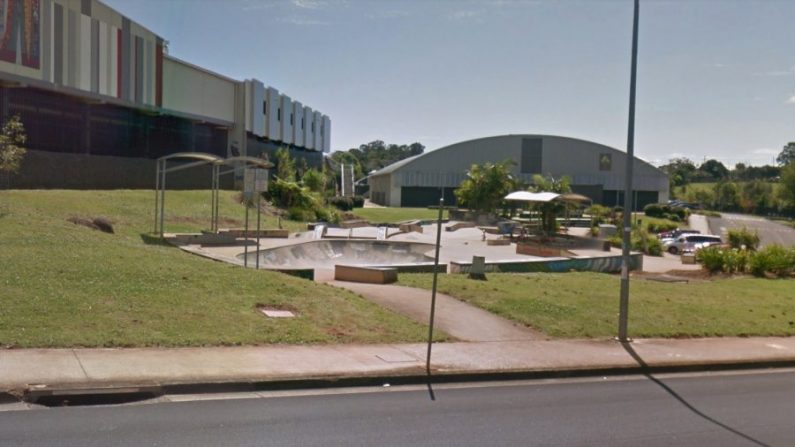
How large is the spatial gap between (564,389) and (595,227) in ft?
151

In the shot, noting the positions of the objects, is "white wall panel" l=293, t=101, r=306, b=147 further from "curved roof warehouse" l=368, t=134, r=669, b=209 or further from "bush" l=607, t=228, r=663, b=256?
"bush" l=607, t=228, r=663, b=256

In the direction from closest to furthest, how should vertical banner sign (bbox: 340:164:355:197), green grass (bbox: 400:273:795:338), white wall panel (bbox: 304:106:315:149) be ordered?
green grass (bbox: 400:273:795:338) < white wall panel (bbox: 304:106:315:149) < vertical banner sign (bbox: 340:164:355:197)

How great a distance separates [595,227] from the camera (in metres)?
54.4

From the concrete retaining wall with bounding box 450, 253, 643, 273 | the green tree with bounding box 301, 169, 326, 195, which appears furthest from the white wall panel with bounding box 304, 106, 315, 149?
the concrete retaining wall with bounding box 450, 253, 643, 273

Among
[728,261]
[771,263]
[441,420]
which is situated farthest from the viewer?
[728,261]

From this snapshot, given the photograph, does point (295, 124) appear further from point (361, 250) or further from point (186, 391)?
point (186, 391)

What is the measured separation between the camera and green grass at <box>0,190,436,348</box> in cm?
1040

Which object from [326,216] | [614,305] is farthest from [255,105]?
[614,305]

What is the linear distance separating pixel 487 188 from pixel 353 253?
3426cm

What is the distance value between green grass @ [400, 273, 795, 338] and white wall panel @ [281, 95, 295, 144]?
57.6 metres

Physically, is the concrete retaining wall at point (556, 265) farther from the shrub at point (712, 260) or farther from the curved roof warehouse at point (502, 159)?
the curved roof warehouse at point (502, 159)

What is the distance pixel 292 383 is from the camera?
→ 9062 millimetres

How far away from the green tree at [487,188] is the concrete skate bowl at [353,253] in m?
32.5

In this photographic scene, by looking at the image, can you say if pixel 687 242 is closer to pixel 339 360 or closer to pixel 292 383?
pixel 339 360
